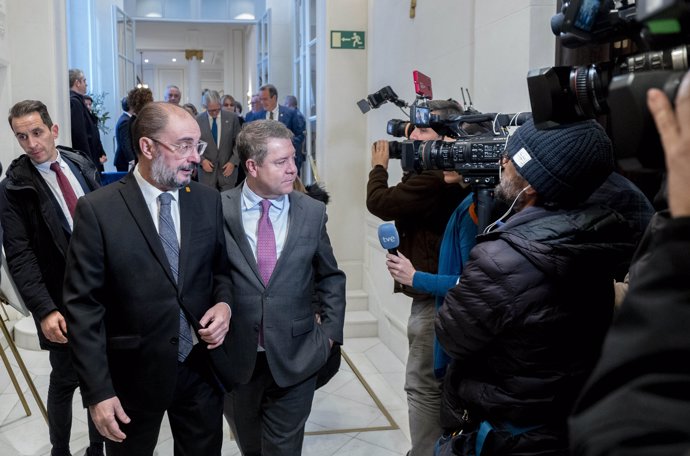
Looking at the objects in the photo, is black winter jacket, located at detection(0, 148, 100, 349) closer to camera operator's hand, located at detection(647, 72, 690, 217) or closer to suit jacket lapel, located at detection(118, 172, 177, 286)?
suit jacket lapel, located at detection(118, 172, 177, 286)

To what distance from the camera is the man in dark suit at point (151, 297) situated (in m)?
2.14

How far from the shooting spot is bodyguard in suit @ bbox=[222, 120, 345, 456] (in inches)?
101

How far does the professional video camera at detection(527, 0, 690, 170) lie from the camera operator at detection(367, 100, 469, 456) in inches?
55.7

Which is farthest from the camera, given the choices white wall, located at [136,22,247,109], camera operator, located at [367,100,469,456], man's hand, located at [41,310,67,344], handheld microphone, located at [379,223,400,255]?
white wall, located at [136,22,247,109]

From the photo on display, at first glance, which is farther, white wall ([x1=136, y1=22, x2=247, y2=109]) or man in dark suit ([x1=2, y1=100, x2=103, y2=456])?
white wall ([x1=136, y1=22, x2=247, y2=109])

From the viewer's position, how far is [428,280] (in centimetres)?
256

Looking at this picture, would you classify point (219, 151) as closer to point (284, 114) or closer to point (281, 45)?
point (284, 114)

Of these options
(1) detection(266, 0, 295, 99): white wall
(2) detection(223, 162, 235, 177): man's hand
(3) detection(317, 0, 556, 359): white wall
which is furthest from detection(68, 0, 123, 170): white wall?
(3) detection(317, 0, 556, 359): white wall

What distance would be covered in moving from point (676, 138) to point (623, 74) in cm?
29

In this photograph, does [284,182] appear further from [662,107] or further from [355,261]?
[355,261]

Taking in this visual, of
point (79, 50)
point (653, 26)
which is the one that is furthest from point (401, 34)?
point (79, 50)

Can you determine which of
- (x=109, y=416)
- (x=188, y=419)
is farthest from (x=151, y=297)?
(x=188, y=419)

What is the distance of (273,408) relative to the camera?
8.63 ft

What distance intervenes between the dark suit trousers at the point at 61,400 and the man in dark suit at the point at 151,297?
1063 millimetres
